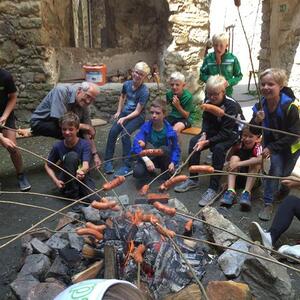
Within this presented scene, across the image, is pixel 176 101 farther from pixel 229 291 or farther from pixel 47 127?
pixel 229 291

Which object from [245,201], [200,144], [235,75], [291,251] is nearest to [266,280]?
[291,251]

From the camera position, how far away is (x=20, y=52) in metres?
6.27

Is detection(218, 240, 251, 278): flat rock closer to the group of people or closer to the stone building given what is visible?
the group of people

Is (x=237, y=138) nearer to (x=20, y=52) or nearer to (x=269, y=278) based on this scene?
(x=269, y=278)

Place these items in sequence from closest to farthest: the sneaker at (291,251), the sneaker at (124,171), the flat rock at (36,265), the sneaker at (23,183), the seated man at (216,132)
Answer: the flat rock at (36,265) → the sneaker at (291,251) → the seated man at (216,132) → the sneaker at (23,183) → the sneaker at (124,171)

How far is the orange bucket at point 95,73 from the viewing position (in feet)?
23.1

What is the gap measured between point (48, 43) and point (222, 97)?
12.3 ft

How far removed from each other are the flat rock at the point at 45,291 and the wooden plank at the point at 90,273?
10cm

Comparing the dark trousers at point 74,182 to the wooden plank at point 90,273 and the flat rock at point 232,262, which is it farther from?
the flat rock at point 232,262

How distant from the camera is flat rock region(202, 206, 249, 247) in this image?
2.86 metres

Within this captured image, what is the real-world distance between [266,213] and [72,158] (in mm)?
1963

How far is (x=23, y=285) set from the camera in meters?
2.39

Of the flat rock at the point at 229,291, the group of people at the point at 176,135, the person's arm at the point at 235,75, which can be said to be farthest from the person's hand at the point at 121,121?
the flat rock at the point at 229,291

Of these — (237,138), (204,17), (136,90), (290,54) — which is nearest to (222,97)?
(237,138)
